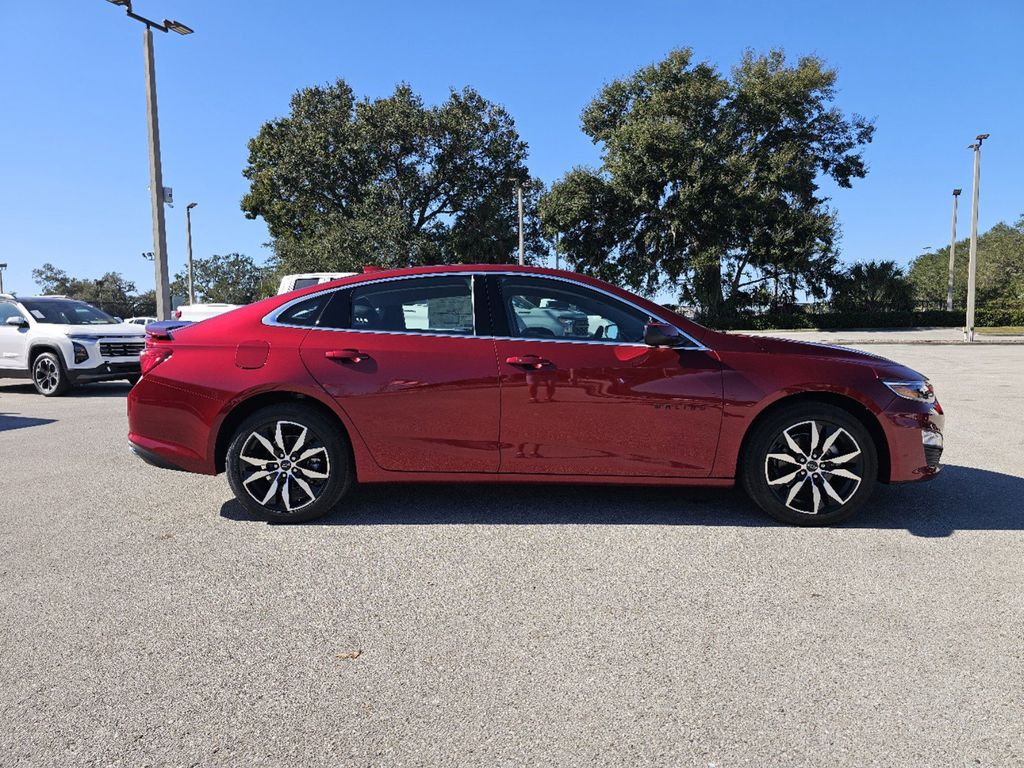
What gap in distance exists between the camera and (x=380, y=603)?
341 cm

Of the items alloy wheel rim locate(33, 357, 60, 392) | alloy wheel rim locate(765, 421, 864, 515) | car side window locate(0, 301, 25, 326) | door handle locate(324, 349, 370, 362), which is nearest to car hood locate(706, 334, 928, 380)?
alloy wheel rim locate(765, 421, 864, 515)

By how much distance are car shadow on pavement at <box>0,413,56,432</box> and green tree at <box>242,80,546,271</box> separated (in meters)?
26.8

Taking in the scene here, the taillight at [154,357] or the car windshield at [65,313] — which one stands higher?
the car windshield at [65,313]

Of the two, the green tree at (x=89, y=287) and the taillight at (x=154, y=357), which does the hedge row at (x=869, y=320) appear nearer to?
the taillight at (x=154, y=357)

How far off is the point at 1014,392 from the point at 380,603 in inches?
452

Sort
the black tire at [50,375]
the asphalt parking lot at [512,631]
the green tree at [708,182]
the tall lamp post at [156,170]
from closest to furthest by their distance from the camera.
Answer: the asphalt parking lot at [512,631], the black tire at [50,375], the tall lamp post at [156,170], the green tree at [708,182]

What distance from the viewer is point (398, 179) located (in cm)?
3722

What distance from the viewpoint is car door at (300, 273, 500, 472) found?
4.45m

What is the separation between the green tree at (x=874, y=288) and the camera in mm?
37500

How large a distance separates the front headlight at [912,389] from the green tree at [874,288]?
36555mm

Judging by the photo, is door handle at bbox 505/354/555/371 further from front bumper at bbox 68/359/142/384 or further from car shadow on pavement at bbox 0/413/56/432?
front bumper at bbox 68/359/142/384

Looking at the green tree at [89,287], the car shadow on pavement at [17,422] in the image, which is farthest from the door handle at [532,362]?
the green tree at [89,287]

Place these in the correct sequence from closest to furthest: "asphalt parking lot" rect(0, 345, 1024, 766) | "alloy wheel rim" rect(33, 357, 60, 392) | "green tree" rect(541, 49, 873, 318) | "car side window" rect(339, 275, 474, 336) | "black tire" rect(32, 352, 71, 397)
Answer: "asphalt parking lot" rect(0, 345, 1024, 766), "car side window" rect(339, 275, 474, 336), "black tire" rect(32, 352, 71, 397), "alloy wheel rim" rect(33, 357, 60, 392), "green tree" rect(541, 49, 873, 318)

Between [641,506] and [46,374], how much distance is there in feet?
34.5
